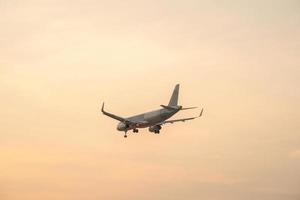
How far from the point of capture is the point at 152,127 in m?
198

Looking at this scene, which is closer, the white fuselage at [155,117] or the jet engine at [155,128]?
the white fuselage at [155,117]

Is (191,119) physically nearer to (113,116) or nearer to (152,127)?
(152,127)

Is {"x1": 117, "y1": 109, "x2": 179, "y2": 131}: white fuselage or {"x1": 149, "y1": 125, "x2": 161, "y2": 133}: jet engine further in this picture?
{"x1": 149, "y1": 125, "x2": 161, "y2": 133}: jet engine

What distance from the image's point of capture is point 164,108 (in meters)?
194

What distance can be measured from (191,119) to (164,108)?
35.2 ft

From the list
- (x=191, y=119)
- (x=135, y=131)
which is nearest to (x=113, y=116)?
(x=135, y=131)

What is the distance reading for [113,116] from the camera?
19850cm

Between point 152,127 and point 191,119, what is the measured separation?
13708 millimetres

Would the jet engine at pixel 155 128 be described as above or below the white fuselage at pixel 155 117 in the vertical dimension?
below

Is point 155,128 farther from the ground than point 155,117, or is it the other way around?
point 155,117

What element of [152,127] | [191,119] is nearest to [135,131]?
[152,127]

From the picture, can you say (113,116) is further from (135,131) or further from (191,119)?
(191,119)

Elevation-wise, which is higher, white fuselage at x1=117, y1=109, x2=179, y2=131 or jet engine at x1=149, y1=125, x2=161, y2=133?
white fuselage at x1=117, y1=109, x2=179, y2=131

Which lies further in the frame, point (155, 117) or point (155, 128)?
point (155, 128)
